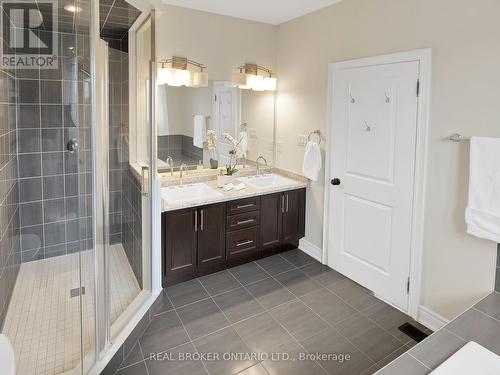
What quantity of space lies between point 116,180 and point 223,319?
4.31 feet

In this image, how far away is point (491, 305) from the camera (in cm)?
196

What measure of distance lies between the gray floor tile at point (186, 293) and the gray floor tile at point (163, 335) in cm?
19

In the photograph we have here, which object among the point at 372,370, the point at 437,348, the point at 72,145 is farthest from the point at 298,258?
the point at 72,145

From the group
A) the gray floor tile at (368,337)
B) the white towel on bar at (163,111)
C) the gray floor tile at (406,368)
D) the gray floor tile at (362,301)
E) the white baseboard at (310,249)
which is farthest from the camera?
the white baseboard at (310,249)

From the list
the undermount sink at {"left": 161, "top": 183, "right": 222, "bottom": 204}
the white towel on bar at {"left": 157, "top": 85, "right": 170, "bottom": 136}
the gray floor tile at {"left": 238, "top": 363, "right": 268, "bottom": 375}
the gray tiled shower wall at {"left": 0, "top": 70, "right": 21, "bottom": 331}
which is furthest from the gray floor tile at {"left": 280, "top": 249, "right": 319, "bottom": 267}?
the gray tiled shower wall at {"left": 0, "top": 70, "right": 21, "bottom": 331}

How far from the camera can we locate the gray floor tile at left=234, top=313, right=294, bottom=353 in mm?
2262

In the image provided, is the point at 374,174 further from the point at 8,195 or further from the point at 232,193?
the point at 8,195

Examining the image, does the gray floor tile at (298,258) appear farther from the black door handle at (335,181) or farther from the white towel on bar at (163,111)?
the white towel on bar at (163,111)

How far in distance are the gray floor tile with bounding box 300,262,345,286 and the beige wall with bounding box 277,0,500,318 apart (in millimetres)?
832

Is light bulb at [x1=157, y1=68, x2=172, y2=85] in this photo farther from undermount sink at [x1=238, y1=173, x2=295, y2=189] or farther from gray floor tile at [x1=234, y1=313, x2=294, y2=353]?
gray floor tile at [x1=234, y1=313, x2=294, y2=353]

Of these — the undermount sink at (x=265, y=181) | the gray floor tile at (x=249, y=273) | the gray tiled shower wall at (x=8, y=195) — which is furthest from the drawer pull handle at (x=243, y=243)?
the gray tiled shower wall at (x=8, y=195)

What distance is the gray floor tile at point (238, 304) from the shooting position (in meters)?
2.60

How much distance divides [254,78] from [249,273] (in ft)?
6.73

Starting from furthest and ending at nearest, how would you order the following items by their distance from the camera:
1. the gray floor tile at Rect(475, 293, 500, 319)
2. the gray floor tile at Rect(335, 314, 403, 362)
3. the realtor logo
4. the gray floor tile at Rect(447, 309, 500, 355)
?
the realtor logo → the gray floor tile at Rect(335, 314, 403, 362) → the gray floor tile at Rect(475, 293, 500, 319) → the gray floor tile at Rect(447, 309, 500, 355)
